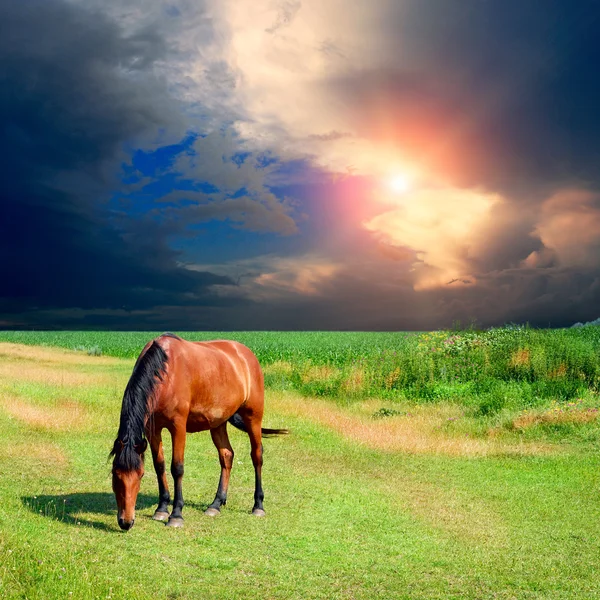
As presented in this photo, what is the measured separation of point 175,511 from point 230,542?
945 millimetres

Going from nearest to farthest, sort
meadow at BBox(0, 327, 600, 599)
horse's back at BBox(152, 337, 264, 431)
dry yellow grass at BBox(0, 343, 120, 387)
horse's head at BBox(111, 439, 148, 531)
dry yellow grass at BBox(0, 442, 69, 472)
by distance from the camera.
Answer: meadow at BBox(0, 327, 600, 599), horse's head at BBox(111, 439, 148, 531), horse's back at BBox(152, 337, 264, 431), dry yellow grass at BBox(0, 442, 69, 472), dry yellow grass at BBox(0, 343, 120, 387)

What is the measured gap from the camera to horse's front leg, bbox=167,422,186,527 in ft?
27.8

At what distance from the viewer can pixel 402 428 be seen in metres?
18.6

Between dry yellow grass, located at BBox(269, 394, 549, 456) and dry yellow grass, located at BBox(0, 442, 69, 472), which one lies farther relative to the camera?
dry yellow grass, located at BBox(269, 394, 549, 456)

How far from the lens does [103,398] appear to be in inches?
851

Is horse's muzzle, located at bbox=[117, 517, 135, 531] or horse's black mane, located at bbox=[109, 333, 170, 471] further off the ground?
horse's black mane, located at bbox=[109, 333, 170, 471]

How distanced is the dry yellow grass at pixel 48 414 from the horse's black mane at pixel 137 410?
9.23 m

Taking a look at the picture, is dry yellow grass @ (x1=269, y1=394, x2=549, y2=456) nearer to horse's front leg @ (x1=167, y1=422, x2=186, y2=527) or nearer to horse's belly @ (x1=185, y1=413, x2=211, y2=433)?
horse's belly @ (x1=185, y1=413, x2=211, y2=433)

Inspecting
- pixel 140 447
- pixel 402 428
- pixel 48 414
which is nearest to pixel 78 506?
pixel 140 447

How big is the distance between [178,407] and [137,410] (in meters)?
0.70

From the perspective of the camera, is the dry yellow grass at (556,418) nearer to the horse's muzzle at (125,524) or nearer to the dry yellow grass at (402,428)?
the dry yellow grass at (402,428)

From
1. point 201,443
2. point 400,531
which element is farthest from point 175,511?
point 201,443

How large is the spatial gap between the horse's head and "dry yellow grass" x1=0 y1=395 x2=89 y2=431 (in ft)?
30.3

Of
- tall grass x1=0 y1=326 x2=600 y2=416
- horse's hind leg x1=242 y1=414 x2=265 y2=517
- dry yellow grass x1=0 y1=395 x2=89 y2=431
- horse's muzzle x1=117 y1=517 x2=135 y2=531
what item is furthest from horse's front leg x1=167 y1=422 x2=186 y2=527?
tall grass x1=0 y1=326 x2=600 y2=416
